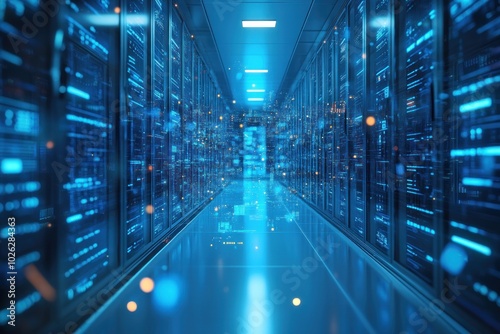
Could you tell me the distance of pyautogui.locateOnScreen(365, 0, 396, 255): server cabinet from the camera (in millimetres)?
3441

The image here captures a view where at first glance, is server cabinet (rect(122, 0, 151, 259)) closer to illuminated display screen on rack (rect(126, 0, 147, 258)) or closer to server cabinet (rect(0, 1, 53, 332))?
illuminated display screen on rack (rect(126, 0, 147, 258))

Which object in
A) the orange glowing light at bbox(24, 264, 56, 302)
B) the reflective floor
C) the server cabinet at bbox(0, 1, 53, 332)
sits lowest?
the reflective floor

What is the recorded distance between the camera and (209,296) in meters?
2.67

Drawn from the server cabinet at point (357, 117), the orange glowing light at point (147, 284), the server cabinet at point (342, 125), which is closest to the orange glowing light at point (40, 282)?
the orange glowing light at point (147, 284)

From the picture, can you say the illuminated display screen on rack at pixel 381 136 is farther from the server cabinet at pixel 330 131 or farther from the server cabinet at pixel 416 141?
the server cabinet at pixel 330 131

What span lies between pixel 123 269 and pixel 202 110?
5.81 meters

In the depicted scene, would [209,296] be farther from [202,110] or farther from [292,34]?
[202,110]

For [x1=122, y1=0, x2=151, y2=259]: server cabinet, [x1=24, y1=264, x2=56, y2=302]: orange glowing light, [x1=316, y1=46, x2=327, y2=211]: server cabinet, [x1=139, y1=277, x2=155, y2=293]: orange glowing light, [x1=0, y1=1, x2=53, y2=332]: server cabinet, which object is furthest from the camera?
[x1=316, y1=46, x2=327, y2=211]: server cabinet

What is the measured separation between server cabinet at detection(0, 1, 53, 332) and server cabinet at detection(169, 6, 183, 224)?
3.17m

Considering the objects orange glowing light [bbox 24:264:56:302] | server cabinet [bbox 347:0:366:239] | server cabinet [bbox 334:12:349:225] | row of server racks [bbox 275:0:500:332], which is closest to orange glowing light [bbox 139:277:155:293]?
orange glowing light [bbox 24:264:56:302]

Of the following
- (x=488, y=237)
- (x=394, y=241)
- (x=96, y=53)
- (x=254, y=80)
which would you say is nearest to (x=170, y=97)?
(x=96, y=53)

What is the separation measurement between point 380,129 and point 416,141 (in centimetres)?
87

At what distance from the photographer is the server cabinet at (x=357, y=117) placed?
168 inches

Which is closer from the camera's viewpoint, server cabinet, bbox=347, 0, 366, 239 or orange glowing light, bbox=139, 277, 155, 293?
orange glowing light, bbox=139, 277, 155, 293
